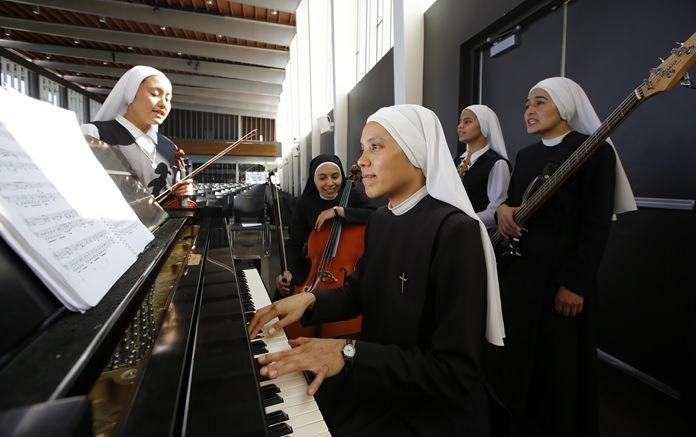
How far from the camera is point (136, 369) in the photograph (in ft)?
2.36

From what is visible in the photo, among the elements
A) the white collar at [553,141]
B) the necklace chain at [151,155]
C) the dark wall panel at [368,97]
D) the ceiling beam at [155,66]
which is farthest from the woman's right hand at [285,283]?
the ceiling beam at [155,66]

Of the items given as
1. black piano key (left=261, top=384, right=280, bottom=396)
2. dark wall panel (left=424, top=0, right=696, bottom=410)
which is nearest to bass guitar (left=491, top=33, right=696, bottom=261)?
dark wall panel (left=424, top=0, right=696, bottom=410)

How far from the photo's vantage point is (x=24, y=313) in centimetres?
49

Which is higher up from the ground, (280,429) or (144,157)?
(144,157)

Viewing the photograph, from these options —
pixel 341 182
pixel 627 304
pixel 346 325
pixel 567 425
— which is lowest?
pixel 567 425

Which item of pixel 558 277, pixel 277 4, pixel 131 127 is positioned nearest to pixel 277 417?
pixel 558 277

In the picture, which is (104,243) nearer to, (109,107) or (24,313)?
(24,313)

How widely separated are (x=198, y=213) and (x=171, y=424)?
1885mm

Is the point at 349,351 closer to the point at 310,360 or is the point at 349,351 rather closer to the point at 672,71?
the point at 310,360

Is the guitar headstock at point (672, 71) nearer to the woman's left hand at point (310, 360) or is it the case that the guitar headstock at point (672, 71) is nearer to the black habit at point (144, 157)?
the woman's left hand at point (310, 360)

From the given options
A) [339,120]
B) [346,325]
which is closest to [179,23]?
[339,120]

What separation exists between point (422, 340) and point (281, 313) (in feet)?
1.51

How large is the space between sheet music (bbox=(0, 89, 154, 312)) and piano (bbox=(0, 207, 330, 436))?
27mm

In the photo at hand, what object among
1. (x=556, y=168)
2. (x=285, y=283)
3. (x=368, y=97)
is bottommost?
(x=285, y=283)
